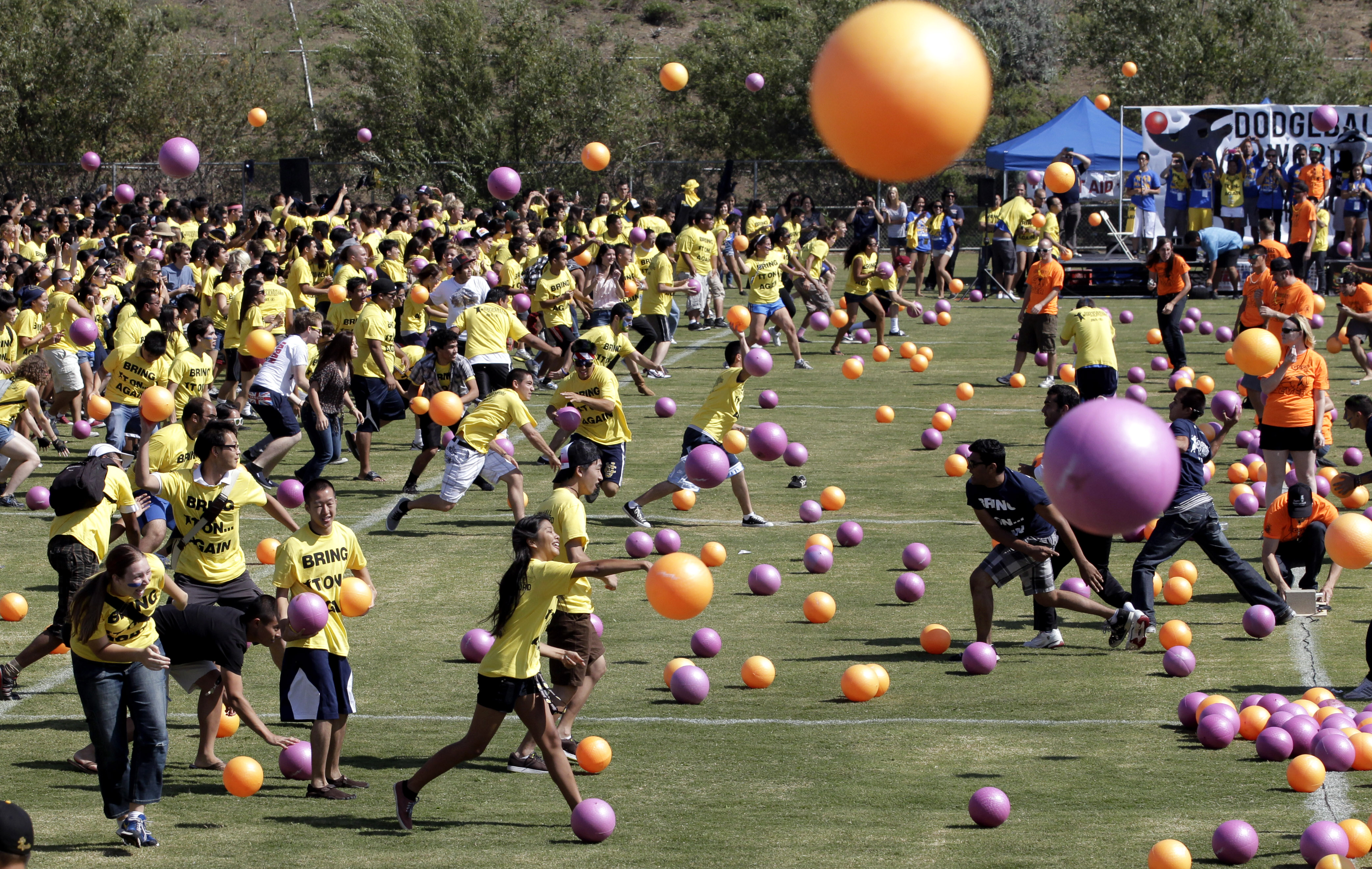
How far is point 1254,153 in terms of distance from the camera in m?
32.0

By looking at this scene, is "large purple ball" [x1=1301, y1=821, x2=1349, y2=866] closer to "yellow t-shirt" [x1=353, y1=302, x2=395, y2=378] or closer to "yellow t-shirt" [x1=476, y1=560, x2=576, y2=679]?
"yellow t-shirt" [x1=476, y1=560, x2=576, y2=679]

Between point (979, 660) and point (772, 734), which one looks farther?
point (979, 660)

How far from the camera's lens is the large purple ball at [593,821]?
23.1 ft

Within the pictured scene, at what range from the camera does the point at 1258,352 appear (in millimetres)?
12461

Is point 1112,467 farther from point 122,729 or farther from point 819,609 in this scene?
point 819,609

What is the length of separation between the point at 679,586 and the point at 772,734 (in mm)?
1801

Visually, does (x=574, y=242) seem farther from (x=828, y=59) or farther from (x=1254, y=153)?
(x=828, y=59)

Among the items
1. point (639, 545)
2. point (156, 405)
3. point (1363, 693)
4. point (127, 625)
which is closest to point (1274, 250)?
point (639, 545)

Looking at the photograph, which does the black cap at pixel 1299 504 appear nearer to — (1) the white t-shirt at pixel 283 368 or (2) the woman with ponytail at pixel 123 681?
(2) the woman with ponytail at pixel 123 681

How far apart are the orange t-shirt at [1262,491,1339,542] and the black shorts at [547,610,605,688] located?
505 centimetres

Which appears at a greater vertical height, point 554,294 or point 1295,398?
point 1295,398

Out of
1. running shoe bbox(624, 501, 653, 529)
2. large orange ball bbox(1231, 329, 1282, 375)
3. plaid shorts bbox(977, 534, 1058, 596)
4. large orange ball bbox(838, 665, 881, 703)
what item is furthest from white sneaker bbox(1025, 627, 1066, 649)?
running shoe bbox(624, 501, 653, 529)

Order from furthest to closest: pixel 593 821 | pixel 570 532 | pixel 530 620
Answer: pixel 570 532 < pixel 530 620 < pixel 593 821

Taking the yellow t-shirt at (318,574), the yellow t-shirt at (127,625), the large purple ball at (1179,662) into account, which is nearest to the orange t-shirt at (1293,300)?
the large purple ball at (1179,662)
